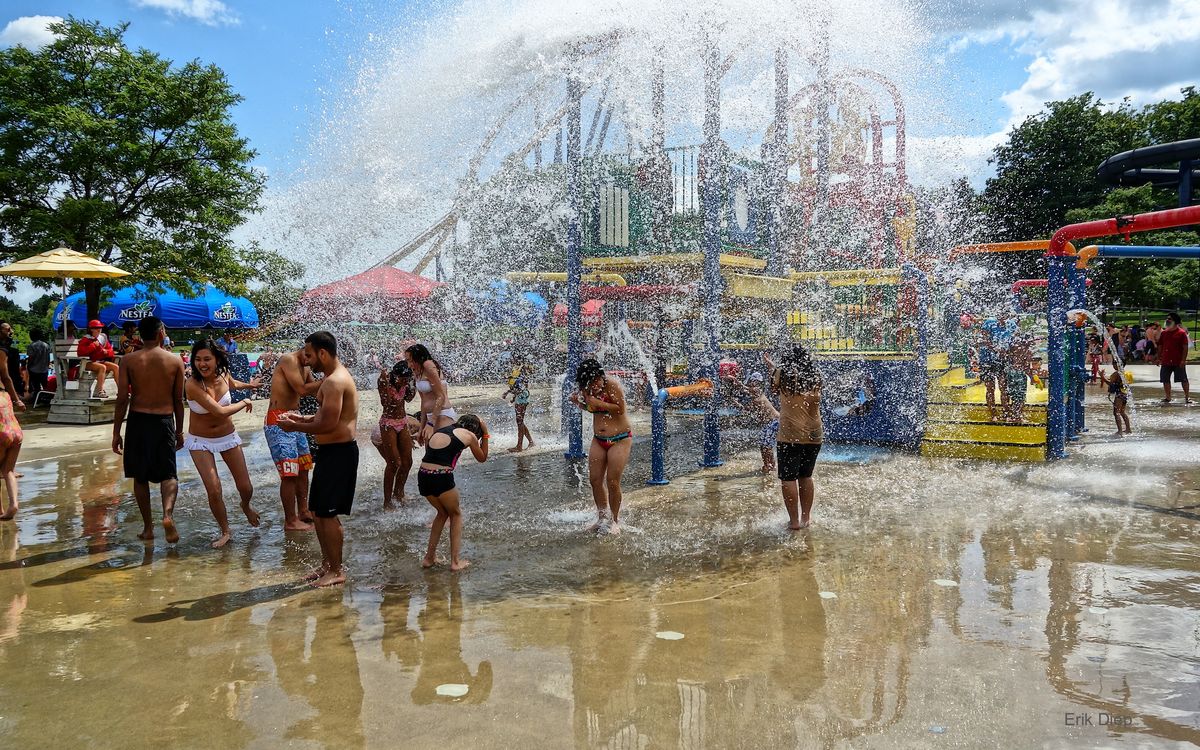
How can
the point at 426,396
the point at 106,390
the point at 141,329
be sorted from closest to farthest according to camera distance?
1. the point at 141,329
2. the point at 426,396
3. the point at 106,390

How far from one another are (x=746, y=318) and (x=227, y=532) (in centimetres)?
986

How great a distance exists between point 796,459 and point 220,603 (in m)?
4.25

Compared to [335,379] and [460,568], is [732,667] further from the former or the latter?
[335,379]

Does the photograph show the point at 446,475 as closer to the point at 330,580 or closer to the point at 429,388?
the point at 330,580

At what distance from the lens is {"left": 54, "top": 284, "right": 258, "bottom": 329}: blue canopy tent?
26.6 metres

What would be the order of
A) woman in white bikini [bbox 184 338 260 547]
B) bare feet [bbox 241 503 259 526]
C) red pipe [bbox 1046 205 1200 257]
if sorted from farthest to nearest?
red pipe [bbox 1046 205 1200 257], bare feet [bbox 241 503 259 526], woman in white bikini [bbox 184 338 260 547]

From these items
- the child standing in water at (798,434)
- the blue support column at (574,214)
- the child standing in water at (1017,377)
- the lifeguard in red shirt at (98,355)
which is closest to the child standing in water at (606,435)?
the child standing in water at (798,434)

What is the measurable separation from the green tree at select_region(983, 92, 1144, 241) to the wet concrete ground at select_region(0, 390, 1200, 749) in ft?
Result: 104

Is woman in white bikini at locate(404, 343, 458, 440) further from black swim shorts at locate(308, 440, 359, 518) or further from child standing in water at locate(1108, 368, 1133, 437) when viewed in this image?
child standing in water at locate(1108, 368, 1133, 437)

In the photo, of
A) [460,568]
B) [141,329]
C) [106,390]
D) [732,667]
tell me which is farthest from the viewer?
[106,390]

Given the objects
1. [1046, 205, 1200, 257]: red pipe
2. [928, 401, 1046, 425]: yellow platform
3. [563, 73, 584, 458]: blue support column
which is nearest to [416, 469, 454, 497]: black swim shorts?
[563, 73, 584, 458]: blue support column

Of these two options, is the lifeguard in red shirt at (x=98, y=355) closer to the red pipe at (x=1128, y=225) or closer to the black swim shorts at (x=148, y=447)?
the black swim shorts at (x=148, y=447)

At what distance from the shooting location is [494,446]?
11594 mm

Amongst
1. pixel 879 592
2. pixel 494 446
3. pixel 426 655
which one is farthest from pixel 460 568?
pixel 494 446
